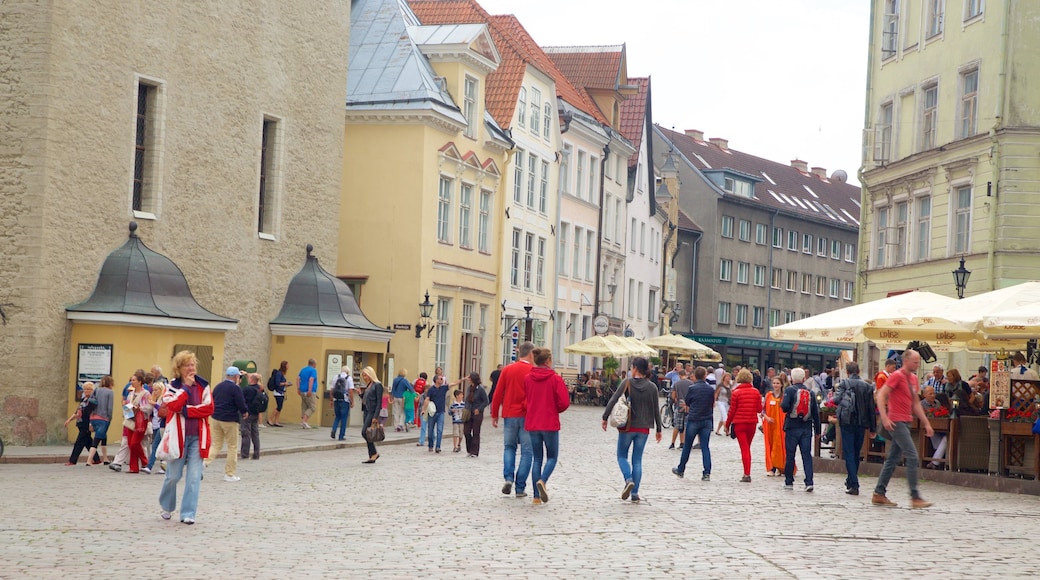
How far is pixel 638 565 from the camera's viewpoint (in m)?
11.2

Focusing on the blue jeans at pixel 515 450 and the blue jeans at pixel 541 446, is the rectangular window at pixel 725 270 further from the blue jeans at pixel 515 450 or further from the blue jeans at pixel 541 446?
the blue jeans at pixel 541 446

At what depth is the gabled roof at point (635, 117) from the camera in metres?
65.9

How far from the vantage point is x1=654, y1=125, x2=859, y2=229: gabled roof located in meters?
86.1

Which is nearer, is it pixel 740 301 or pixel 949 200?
pixel 949 200

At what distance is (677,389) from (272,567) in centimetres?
2207

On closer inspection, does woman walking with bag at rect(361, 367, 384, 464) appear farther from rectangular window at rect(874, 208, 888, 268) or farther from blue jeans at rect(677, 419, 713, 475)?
rectangular window at rect(874, 208, 888, 268)

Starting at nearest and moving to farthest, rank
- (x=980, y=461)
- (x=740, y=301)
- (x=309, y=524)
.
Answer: (x=309, y=524)
(x=980, y=461)
(x=740, y=301)

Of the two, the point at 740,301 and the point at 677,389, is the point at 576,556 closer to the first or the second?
the point at 677,389

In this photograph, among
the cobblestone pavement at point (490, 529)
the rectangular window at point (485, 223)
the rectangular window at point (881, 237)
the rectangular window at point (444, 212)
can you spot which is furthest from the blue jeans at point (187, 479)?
the rectangular window at point (881, 237)

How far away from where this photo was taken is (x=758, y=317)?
86.5 m

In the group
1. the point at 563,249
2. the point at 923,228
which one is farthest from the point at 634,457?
the point at 563,249

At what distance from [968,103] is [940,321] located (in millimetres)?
20087

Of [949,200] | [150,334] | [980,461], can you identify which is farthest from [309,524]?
[949,200]

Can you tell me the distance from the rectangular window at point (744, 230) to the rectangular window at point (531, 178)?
34.7 metres
